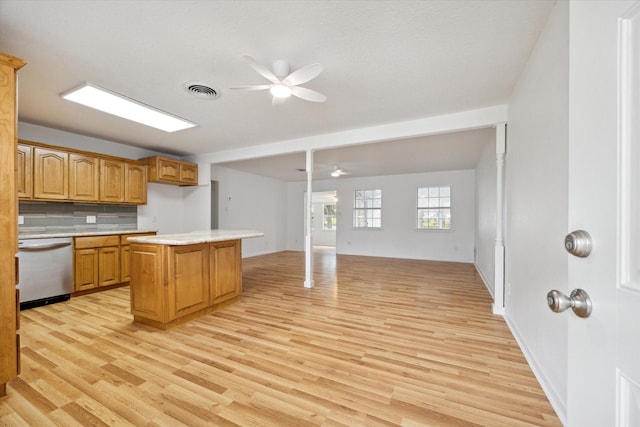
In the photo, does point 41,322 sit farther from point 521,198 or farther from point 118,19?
point 521,198

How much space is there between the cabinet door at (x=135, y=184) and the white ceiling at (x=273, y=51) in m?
1.17

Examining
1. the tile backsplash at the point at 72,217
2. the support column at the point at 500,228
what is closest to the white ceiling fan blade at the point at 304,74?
the support column at the point at 500,228

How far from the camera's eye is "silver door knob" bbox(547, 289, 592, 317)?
60 cm

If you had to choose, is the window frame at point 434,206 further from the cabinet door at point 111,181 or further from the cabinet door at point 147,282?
the cabinet door at point 111,181

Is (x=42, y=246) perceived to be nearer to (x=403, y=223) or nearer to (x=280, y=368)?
(x=280, y=368)

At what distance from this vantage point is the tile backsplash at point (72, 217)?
Result: 3.77 m

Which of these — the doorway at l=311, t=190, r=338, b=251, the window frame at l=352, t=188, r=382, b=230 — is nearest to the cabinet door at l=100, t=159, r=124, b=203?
the window frame at l=352, t=188, r=382, b=230

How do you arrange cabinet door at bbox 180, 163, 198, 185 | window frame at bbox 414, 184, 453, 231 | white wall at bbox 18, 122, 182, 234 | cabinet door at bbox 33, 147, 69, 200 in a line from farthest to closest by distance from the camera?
window frame at bbox 414, 184, 453, 231 < cabinet door at bbox 180, 163, 198, 185 < white wall at bbox 18, 122, 182, 234 < cabinet door at bbox 33, 147, 69, 200

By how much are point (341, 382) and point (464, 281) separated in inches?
151

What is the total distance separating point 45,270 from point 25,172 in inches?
50.9

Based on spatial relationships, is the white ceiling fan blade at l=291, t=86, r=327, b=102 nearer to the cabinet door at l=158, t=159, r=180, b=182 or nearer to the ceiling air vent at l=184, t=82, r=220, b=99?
the ceiling air vent at l=184, t=82, r=220, b=99

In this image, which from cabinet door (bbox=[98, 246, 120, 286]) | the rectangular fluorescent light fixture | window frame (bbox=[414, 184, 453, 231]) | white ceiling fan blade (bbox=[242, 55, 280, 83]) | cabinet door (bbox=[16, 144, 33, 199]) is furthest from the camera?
window frame (bbox=[414, 184, 453, 231])

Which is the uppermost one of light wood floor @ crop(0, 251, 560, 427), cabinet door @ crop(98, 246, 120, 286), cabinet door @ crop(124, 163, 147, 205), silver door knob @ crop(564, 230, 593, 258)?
cabinet door @ crop(124, 163, 147, 205)

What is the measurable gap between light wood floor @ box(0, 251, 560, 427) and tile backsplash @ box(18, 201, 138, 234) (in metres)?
1.28
